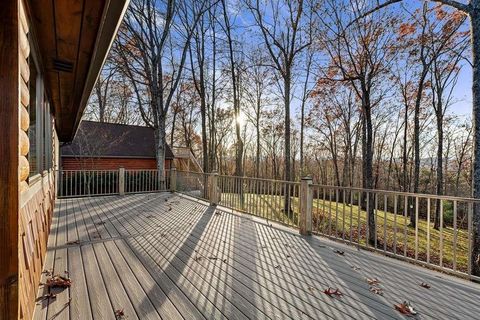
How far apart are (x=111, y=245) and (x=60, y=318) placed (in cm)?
186

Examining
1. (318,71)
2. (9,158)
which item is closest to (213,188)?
(9,158)

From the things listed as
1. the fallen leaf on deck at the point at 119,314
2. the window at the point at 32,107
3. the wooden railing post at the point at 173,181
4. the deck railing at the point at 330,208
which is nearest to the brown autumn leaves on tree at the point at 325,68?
the deck railing at the point at 330,208

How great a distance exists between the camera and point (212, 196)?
7.18 meters

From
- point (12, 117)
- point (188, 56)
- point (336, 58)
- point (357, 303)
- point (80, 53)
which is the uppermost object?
point (188, 56)

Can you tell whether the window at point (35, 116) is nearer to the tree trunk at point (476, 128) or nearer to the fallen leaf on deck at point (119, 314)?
the fallen leaf on deck at point (119, 314)

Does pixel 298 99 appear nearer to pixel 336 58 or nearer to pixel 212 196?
pixel 336 58

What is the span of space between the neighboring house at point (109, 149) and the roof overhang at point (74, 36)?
1051 centimetres

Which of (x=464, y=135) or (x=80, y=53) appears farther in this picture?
(x=464, y=135)

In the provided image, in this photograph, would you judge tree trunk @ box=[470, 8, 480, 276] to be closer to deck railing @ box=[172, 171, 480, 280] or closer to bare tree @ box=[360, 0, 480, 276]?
bare tree @ box=[360, 0, 480, 276]

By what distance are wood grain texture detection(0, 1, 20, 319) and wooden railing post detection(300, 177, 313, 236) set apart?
4.01m

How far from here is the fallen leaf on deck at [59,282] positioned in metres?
2.54

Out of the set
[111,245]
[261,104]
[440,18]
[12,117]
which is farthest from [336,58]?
[12,117]

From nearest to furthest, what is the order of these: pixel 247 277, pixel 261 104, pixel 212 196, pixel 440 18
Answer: pixel 247 277, pixel 212 196, pixel 440 18, pixel 261 104

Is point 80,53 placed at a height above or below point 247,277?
above
